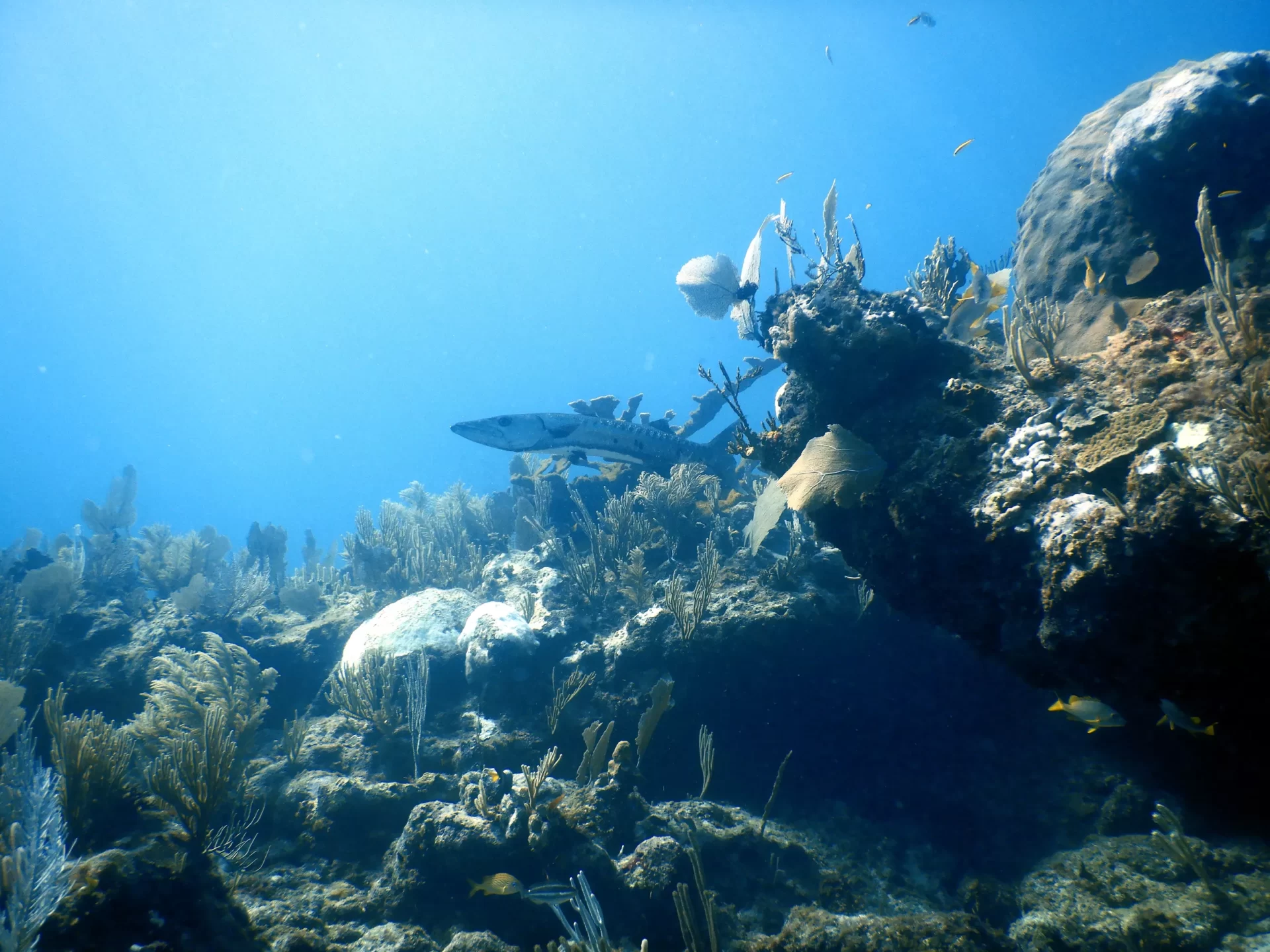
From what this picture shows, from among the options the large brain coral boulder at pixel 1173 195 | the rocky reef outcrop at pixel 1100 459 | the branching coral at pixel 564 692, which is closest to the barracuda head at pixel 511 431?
the branching coral at pixel 564 692

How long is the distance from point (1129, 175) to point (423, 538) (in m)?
11.7

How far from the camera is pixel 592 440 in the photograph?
26.7 feet

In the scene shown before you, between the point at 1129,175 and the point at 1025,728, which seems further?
the point at 1025,728

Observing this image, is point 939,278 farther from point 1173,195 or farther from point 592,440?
point 592,440

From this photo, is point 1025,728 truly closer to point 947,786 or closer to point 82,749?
point 947,786

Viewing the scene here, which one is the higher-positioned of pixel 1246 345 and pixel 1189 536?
pixel 1246 345

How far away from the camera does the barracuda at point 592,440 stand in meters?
7.77

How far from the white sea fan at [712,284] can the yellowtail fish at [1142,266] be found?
3670 mm

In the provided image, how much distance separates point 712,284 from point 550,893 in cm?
614

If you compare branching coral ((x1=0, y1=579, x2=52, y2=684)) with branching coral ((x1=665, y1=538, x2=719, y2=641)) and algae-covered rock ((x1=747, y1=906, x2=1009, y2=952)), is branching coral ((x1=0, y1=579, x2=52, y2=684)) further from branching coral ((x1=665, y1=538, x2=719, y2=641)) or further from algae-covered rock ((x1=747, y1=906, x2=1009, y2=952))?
algae-covered rock ((x1=747, y1=906, x2=1009, y2=952))

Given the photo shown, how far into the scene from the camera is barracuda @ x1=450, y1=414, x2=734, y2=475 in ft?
25.5

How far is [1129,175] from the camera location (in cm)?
449

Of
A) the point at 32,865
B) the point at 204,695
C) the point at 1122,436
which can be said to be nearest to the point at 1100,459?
the point at 1122,436

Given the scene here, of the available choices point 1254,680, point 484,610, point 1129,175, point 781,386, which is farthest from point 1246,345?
point 484,610
